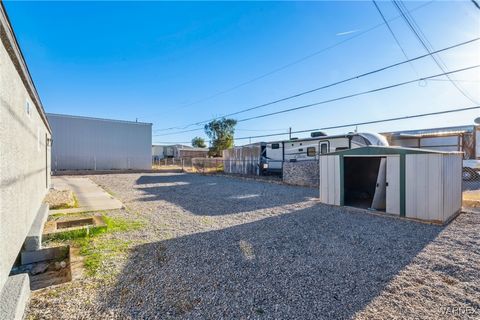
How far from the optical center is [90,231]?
4586mm

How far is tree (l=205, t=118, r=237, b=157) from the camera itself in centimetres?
3272

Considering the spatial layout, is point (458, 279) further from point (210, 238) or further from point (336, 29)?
point (336, 29)

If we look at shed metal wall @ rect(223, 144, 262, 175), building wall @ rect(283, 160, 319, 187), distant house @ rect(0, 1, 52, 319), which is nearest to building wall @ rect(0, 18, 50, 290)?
distant house @ rect(0, 1, 52, 319)

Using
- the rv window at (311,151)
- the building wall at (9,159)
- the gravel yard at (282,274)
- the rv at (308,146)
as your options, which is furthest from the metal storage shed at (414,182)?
the building wall at (9,159)

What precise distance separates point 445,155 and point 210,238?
5.93 meters

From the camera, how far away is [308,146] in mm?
14438

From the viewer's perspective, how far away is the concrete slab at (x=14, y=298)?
6.04ft

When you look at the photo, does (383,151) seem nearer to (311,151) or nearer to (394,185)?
(394,185)

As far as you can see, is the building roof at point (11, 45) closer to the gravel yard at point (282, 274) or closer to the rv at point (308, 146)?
the gravel yard at point (282, 274)

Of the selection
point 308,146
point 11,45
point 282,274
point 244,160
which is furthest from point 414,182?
point 244,160

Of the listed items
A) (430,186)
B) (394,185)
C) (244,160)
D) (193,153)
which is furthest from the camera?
(193,153)

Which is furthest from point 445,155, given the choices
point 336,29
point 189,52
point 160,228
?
point 189,52

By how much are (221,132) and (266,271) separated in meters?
30.5

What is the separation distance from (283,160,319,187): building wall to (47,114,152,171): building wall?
1642cm
